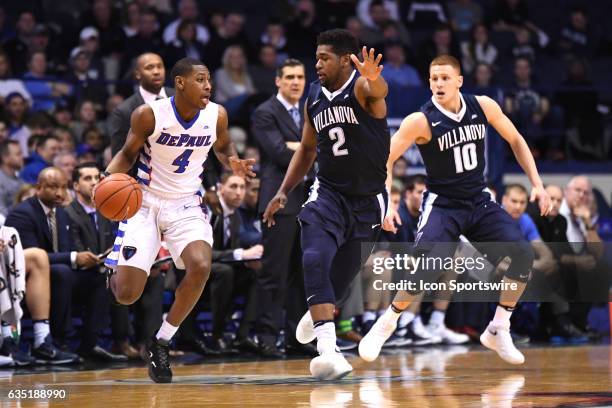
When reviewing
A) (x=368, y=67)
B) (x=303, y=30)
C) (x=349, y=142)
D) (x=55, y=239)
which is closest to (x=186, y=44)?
(x=303, y=30)

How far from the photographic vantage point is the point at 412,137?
27.6 feet

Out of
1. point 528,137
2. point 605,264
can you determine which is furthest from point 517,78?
point 605,264

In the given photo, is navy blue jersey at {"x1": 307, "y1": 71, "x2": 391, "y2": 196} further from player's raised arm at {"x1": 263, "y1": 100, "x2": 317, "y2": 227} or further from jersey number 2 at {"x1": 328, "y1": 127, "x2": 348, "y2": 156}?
player's raised arm at {"x1": 263, "y1": 100, "x2": 317, "y2": 227}

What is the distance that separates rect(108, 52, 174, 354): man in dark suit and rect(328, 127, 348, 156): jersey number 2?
1.86 metres

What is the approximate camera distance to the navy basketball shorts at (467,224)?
27.2 ft

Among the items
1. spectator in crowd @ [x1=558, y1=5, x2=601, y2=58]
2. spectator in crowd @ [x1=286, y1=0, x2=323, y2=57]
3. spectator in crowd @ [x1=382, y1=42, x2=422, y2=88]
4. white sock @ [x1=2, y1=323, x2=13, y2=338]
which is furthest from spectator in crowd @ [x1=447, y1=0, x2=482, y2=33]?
white sock @ [x1=2, y1=323, x2=13, y2=338]

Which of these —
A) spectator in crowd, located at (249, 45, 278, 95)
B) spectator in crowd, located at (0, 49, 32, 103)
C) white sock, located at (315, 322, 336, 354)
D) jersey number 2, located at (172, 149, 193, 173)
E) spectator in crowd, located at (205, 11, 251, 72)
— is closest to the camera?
white sock, located at (315, 322, 336, 354)

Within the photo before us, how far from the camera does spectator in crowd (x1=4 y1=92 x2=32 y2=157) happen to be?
1204 cm

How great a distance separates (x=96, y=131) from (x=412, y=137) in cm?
470

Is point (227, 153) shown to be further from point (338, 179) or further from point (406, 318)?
point (406, 318)

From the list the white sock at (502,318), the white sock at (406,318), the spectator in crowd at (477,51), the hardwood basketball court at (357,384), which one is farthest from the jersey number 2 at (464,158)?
the spectator in crowd at (477,51)

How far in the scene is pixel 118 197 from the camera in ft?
23.5

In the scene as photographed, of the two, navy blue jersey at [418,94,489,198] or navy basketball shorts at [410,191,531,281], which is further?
navy blue jersey at [418,94,489,198]

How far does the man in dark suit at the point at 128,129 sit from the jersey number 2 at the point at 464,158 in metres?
2.39
